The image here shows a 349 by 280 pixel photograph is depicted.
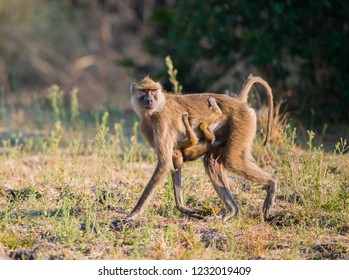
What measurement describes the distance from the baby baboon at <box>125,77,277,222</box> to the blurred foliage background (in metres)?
3.36

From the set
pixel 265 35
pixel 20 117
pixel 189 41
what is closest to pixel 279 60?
pixel 265 35

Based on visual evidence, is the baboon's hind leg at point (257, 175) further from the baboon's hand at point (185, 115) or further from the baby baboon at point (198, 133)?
the baboon's hand at point (185, 115)

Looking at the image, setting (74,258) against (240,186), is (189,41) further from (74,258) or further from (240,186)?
(74,258)

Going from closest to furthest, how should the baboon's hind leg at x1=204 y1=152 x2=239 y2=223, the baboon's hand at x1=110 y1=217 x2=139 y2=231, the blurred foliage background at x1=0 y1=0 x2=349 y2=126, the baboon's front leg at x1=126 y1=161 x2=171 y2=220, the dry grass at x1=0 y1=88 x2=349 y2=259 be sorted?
the dry grass at x1=0 y1=88 x2=349 y2=259 → the baboon's hand at x1=110 y1=217 x2=139 y2=231 → the baboon's front leg at x1=126 y1=161 x2=171 y2=220 → the baboon's hind leg at x1=204 y1=152 x2=239 y2=223 → the blurred foliage background at x1=0 y1=0 x2=349 y2=126

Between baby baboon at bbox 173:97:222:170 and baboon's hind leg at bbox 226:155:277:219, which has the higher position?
baby baboon at bbox 173:97:222:170

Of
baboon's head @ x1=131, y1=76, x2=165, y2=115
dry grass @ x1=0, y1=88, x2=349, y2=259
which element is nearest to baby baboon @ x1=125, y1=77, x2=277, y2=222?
baboon's head @ x1=131, y1=76, x2=165, y2=115

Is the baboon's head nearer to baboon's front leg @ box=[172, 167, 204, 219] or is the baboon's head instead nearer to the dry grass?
the dry grass

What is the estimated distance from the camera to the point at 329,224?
634cm

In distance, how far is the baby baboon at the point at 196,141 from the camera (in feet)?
21.1

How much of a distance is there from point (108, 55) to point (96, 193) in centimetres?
1103

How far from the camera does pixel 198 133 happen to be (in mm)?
6539

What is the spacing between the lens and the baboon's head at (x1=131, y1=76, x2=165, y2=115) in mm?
6391

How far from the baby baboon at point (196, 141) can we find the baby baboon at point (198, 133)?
0.03m

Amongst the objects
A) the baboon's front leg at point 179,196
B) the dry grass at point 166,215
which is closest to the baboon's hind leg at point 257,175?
the dry grass at point 166,215
